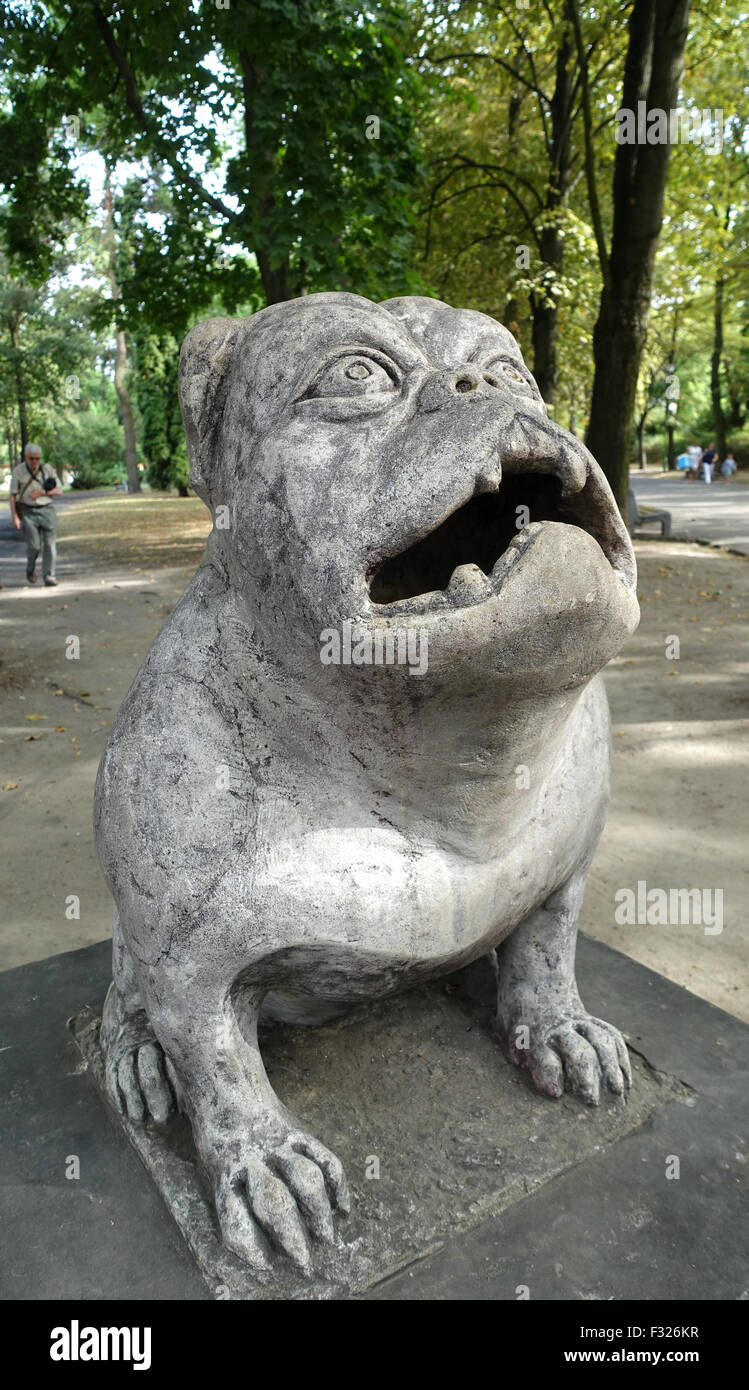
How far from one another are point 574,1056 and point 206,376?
1581mm

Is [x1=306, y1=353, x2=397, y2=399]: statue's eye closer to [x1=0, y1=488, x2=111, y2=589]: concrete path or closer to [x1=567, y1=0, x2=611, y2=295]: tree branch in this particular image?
[x1=567, y1=0, x2=611, y2=295]: tree branch

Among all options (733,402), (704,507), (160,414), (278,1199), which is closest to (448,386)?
(278,1199)

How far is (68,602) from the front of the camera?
34.9 ft

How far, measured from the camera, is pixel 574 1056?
2.14 meters

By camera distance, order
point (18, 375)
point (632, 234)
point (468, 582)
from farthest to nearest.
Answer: point (18, 375) < point (632, 234) < point (468, 582)

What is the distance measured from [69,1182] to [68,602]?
930 cm

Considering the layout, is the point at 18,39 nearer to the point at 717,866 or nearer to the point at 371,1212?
the point at 717,866

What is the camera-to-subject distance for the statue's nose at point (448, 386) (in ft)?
5.18

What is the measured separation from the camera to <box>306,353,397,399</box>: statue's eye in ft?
5.31

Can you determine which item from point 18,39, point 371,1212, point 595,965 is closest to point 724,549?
point 18,39

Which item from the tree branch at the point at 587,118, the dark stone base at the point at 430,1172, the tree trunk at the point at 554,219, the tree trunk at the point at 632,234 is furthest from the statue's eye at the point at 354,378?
the tree trunk at the point at 554,219

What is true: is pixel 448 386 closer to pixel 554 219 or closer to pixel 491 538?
pixel 491 538

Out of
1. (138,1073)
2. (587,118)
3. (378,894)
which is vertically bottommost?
(138,1073)

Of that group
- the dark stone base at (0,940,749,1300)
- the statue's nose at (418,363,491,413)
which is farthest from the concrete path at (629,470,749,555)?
the statue's nose at (418,363,491,413)
